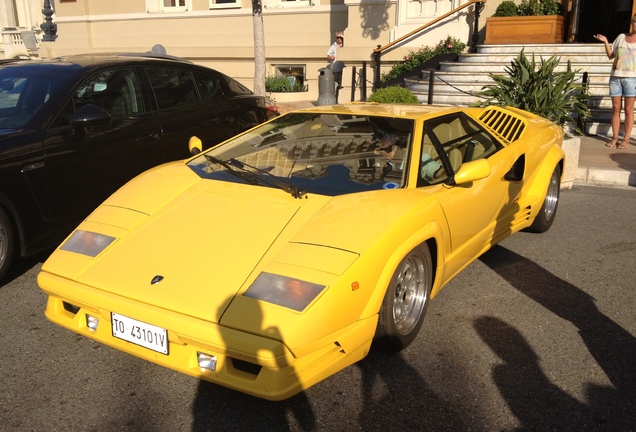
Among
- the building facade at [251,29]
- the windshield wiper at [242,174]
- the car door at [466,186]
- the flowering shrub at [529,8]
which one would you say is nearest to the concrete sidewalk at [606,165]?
the car door at [466,186]

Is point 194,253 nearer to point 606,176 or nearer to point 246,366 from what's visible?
point 246,366

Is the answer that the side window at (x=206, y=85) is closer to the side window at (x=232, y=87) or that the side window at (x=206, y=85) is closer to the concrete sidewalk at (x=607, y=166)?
the side window at (x=232, y=87)

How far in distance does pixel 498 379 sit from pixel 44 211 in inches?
133

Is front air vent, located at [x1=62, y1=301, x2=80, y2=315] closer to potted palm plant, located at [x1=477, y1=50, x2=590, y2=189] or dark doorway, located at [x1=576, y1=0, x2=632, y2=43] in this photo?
potted palm plant, located at [x1=477, y1=50, x2=590, y2=189]

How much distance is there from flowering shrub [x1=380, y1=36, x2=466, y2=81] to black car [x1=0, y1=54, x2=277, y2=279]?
8.09m

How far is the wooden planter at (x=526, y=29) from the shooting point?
12.6 metres

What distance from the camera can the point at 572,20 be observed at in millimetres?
12672

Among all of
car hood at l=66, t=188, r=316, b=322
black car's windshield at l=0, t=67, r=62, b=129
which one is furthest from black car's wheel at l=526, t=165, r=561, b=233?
black car's windshield at l=0, t=67, r=62, b=129

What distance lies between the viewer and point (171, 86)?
238 inches

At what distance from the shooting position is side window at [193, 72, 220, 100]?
638 centimetres

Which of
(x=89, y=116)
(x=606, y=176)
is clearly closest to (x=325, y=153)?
(x=89, y=116)

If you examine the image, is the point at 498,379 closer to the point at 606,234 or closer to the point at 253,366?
the point at 253,366

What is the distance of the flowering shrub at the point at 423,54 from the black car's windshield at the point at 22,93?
960cm

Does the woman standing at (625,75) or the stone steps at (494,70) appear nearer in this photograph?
the woman standing at (625,75)
